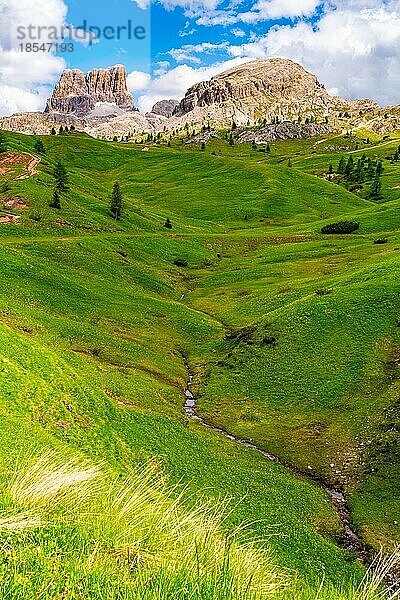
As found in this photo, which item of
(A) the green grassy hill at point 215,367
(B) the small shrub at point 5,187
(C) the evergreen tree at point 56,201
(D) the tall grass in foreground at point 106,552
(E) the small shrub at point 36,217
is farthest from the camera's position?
(B) the small shrub at point 5,187

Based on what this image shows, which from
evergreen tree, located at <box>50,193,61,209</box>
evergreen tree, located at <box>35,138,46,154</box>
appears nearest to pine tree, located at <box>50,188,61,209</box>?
evergreen tree, located at <box>50,193,61,209</box>

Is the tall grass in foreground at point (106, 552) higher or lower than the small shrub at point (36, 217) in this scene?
lower

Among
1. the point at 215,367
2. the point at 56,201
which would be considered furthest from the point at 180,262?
the point at 215,367

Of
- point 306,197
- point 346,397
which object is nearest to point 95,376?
point 346,397

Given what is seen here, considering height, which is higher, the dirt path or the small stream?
the dirt path

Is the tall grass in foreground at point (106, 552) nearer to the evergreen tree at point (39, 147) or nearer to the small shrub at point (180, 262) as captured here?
the small shrub at point (180, 262)

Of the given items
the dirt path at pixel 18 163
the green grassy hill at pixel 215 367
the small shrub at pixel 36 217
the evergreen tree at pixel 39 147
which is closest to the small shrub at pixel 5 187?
the green grassy hill at pixel 215 367

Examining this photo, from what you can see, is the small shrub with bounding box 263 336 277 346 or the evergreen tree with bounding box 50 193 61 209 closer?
the small shrub with bounding box 263 336 277 346

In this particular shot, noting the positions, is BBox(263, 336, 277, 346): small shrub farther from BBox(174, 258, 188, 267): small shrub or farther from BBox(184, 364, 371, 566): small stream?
BBox(174, 258, 188, 267): small shrub
